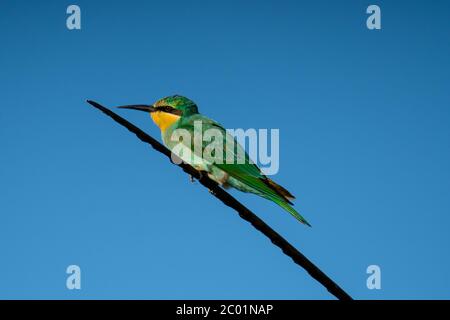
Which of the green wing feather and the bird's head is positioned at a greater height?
the bird's head

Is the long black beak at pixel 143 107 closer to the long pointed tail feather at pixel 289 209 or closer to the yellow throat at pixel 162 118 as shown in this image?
the yellow throat at pixel 162 118

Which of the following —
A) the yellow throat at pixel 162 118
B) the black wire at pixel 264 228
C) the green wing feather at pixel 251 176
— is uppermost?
the yellow throat at pixel 162 118

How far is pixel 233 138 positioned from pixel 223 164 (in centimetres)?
36

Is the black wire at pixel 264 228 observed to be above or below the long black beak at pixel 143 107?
below

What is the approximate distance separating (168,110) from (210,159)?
35.0 inches

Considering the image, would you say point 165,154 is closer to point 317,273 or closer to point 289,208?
point 317,273

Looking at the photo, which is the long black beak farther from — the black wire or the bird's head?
the black wire

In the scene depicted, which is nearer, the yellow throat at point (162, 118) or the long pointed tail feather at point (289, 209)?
the long pointed tail feather at point (289, 209)

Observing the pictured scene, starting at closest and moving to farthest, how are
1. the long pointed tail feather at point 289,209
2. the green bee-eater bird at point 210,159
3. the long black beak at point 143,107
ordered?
the long pointed tail feather at point 289,209, the green bee-eater bird at point 210,159, the long black beak at point 143,107

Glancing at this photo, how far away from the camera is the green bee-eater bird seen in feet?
8.67

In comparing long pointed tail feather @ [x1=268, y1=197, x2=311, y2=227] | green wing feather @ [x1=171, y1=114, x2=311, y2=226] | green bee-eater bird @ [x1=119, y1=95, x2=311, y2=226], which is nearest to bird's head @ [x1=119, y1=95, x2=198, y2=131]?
green bee-eater bird @ [x1=119, y1=95, x2=311, y2=226]

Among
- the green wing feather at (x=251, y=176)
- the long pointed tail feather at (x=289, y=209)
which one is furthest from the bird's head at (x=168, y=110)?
the long pointed tail feather at (x=289, y=209)

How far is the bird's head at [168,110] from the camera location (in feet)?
12.9
